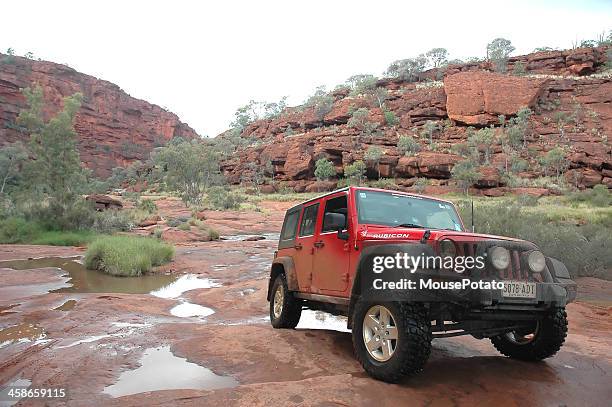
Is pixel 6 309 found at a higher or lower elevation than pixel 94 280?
higher

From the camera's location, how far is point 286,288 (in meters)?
6.62

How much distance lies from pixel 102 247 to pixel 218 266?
145 inches

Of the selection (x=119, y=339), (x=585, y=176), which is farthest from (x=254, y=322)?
(x=585, y=176)

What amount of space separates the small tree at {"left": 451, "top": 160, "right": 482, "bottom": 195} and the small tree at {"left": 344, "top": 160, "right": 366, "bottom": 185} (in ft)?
38.9

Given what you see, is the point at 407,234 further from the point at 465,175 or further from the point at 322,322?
the point at 465,175

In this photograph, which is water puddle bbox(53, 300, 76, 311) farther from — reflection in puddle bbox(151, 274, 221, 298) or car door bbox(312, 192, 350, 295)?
car door bbox(312, 192, 350, 295)

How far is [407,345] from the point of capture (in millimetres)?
3852

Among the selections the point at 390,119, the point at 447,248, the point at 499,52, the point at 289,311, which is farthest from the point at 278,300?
the point at 499,52

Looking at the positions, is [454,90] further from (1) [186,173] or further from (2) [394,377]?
(2) [394,377]

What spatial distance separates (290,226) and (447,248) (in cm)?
362

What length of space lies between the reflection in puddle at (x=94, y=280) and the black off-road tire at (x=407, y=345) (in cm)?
825

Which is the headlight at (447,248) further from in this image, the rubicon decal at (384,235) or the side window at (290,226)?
the side window at (290,226)

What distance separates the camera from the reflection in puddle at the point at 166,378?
13.9 feet

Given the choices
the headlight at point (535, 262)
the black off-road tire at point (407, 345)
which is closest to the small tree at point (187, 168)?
the black off-road tire at point (407, 345)
